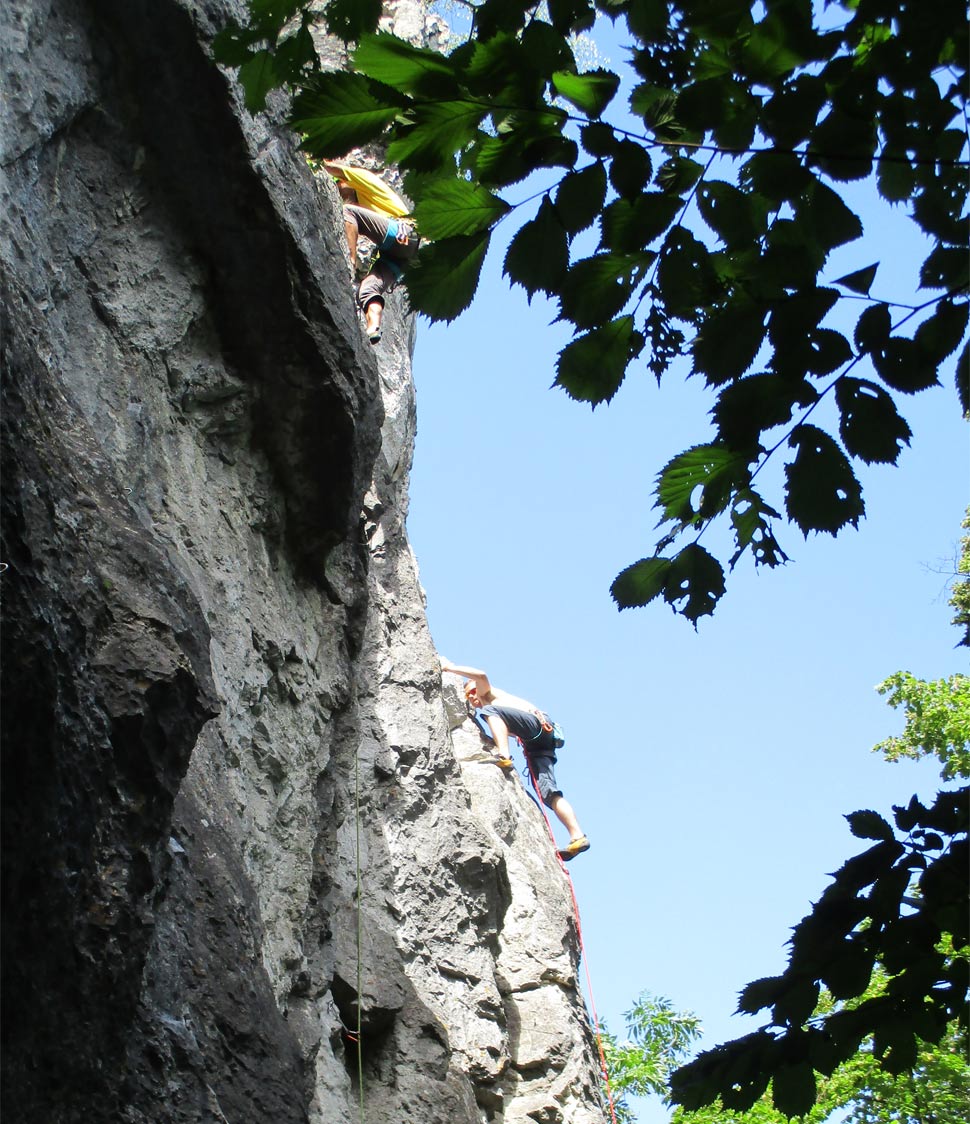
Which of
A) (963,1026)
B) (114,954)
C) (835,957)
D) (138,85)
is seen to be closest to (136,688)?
(114,954)

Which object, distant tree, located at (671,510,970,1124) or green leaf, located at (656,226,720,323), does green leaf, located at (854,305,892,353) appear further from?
distant tree, located at (671,510,970,1124)

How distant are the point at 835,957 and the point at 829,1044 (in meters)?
0.17

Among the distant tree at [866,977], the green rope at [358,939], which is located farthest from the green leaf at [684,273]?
the green rope at [358,939]

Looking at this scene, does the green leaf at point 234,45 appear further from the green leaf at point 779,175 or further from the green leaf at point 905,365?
the green leaf at point 905,365

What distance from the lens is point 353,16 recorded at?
2334mm

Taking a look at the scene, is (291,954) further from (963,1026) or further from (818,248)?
(818,248)

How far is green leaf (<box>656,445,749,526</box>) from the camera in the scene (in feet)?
8.59

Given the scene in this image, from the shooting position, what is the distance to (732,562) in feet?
8.96

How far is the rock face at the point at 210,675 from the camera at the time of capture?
3.01 meters

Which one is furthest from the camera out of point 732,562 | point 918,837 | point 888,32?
point 732,562

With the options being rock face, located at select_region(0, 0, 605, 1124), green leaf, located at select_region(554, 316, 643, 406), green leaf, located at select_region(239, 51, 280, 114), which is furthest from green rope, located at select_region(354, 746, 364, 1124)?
green leaf, located at select_region(239, 51, 280, 114)

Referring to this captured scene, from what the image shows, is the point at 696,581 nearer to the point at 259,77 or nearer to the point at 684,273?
the point at 684,273

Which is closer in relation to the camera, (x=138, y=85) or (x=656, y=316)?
(x=656, y=316)

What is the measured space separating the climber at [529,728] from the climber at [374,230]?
3982mm
